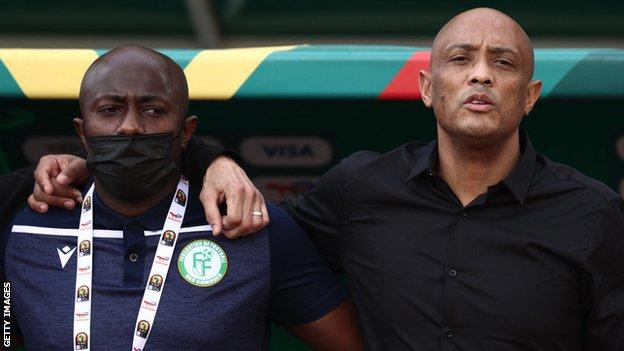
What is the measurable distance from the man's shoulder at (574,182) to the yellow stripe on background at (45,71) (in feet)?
3.41

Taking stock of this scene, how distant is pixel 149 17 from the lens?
307cm

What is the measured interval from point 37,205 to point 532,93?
Answer: 115 centimetres

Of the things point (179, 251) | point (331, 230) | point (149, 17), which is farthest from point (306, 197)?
point (149, 17)

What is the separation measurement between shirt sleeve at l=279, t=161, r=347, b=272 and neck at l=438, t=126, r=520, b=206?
28 centimetres

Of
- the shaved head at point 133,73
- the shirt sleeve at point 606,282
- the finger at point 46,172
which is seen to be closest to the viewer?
the shirt sleeve at point 606,282

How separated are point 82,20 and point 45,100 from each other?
0.23 m

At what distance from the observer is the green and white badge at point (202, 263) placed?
2.91 metres

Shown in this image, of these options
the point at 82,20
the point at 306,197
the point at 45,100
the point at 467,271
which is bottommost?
the point at 467,271

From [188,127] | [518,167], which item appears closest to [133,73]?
[188,127]

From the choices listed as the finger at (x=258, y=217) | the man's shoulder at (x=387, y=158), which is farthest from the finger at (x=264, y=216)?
the man's shoulder at (x=387, y=158)

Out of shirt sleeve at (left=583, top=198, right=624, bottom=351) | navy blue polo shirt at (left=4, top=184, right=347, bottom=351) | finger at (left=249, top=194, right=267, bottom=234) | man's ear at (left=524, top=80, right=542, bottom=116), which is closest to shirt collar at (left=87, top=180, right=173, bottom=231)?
navy blue polo shirt at (left=4, top=184, right=347, bottom=351)

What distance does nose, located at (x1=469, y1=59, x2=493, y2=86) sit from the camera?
2781 mm

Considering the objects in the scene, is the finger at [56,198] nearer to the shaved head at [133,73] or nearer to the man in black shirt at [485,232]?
the shaved head at [133,73]

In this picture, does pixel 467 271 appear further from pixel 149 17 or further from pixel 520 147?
pixel 149 17
